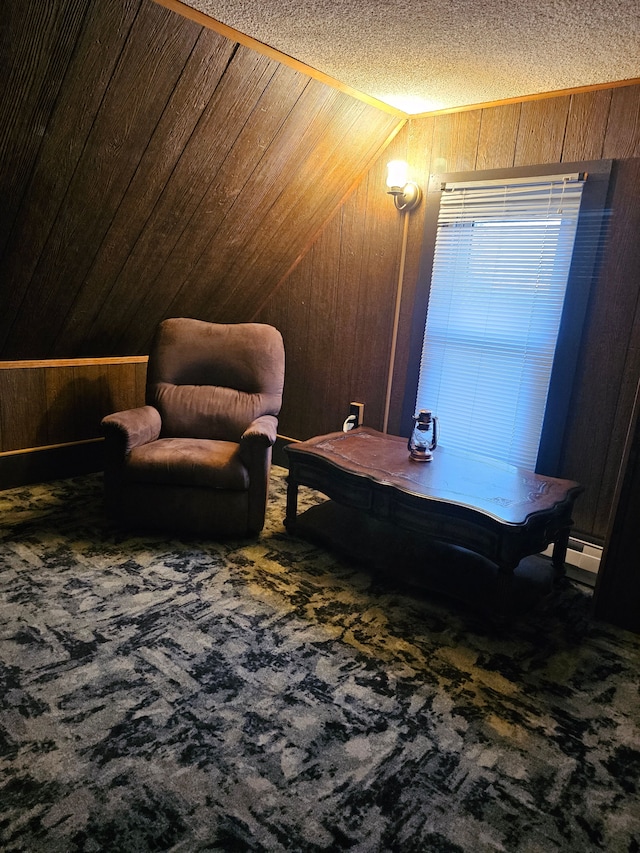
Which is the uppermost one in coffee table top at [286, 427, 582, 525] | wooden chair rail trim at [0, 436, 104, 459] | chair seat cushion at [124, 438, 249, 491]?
coffee table top at [286, 427, 582, 525]

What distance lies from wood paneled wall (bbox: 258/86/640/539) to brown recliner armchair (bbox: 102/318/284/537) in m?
0.61

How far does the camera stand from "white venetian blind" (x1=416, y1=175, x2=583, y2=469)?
3.02 m

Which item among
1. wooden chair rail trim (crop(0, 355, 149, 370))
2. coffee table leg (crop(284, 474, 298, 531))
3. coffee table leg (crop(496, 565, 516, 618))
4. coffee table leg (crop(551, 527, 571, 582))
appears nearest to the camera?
coffee table leg (crop(496, 565, 516, 618))

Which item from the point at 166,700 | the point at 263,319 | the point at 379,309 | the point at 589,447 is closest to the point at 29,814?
the point at 166,700

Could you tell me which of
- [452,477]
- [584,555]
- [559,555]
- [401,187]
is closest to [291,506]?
[452,477]

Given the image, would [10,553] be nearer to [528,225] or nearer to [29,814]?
[29,814]

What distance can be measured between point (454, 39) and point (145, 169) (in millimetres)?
1473

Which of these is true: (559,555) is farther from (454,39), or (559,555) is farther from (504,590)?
(454,39)

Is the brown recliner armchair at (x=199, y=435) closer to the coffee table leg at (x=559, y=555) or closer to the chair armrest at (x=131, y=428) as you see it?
the chair armrest at (x=131, y=428)

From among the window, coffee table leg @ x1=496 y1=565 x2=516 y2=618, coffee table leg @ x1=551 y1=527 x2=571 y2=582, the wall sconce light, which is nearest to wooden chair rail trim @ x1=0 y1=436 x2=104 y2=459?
the window

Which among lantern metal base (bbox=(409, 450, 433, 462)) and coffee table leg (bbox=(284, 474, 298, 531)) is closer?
lantern metal base (bbox=(409, 450, 433, 462))

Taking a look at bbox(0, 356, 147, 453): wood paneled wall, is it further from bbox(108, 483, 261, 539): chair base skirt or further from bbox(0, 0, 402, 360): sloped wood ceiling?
bbox(108, 483, 261, 539): chair base skirt

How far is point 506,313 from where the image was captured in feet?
10.6

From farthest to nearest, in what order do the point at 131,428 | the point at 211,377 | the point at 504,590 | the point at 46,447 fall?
the point at 46,447 < the point at 211,377 < the point at 131,428 < the point at 504,590
